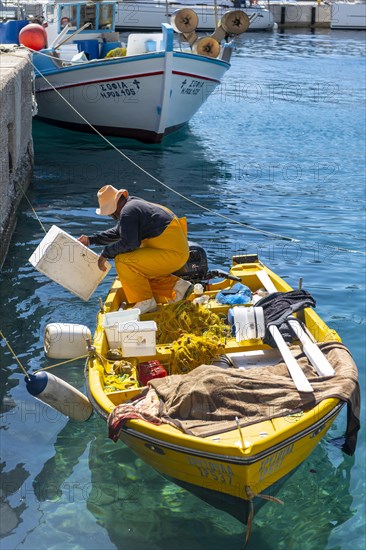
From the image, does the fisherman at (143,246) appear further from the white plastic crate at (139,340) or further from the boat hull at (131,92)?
the boat hull at (131,92)

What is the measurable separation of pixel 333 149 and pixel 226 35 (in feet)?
13.2

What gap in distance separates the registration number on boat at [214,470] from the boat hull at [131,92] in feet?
41.9

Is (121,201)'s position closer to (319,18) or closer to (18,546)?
(18,546)

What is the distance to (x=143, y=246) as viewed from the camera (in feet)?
27.4

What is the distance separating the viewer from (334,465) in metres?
7.07

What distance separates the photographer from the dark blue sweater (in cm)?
802

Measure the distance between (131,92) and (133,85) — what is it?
0.62 ft

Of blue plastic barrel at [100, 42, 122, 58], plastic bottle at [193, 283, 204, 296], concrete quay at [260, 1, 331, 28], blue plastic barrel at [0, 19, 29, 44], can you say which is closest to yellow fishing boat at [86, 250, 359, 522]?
plastic bottle at [193, 283, 204, 296]

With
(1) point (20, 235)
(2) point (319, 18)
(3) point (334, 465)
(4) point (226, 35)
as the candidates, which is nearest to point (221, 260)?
(1) point (20, 235)

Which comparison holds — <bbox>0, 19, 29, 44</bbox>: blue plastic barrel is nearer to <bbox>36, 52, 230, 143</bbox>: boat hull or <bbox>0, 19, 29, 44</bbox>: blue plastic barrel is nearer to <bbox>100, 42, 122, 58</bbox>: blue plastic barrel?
<bbox>36, 52, 230, 143</bbox>: boat hull

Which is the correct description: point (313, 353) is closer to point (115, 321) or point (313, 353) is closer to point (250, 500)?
point (250, 500)

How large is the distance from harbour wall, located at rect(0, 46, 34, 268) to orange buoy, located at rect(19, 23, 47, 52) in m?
1.16

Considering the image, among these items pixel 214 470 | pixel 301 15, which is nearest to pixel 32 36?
pixel 214 470

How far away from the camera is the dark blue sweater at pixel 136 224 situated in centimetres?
802
